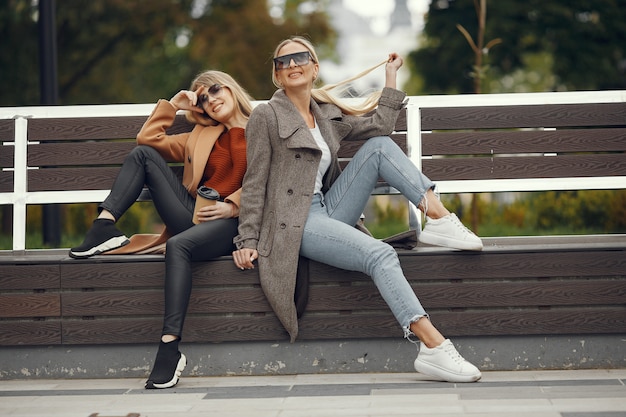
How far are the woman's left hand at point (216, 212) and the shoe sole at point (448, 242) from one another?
105 centimetres

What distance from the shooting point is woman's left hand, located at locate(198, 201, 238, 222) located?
582cm

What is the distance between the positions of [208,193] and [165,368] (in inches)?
39.6

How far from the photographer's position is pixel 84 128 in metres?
6.70

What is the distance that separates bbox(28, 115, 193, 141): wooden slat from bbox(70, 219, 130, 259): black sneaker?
86cm

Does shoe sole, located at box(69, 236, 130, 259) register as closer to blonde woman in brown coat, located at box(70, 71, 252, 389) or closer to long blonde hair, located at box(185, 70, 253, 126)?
blonde woman in brown coat, located at box(70, 71, 252, 389)

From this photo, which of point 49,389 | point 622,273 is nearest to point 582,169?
point 622,273

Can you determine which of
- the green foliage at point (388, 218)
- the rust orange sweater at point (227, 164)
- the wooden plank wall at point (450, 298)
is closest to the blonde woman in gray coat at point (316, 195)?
the wooden plank wall at point (450, 298)

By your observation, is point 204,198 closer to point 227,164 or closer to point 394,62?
point 227,164

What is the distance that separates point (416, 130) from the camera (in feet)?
21.6

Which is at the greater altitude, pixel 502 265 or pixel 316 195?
pixel 316 195

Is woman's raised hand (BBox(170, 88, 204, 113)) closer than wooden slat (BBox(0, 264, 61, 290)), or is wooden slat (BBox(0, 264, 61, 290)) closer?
wooden slat (BBox(0, 264, 61, 290))

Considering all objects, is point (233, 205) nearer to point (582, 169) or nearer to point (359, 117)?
point (359, 117)

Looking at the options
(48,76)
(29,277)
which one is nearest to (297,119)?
(29,277)

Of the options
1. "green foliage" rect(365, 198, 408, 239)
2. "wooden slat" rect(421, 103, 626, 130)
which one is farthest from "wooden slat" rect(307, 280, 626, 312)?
"green foliage" rect(365, 198, 408, 239)
